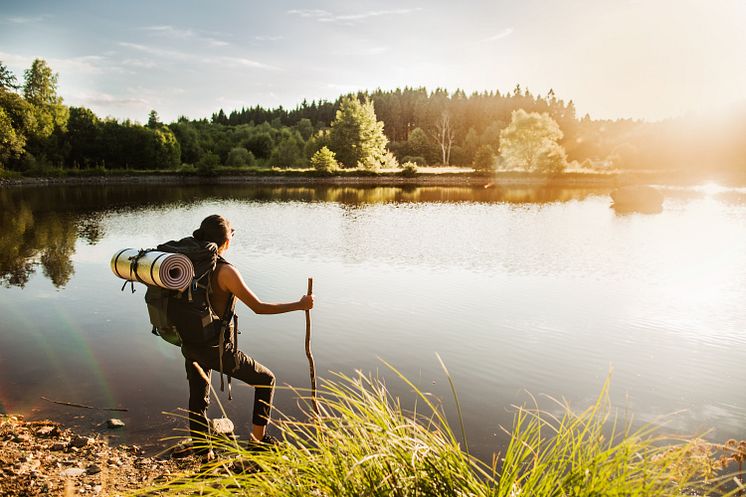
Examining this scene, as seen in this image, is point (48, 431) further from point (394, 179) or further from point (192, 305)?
point (394, 179)

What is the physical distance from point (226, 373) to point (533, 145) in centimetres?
7603

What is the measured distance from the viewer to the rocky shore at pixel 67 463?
517 cm

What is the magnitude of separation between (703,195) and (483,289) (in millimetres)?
49912

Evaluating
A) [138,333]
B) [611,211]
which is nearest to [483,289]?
[138,333]

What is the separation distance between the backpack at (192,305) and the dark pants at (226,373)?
153 mm

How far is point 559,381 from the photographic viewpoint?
9.18 metres

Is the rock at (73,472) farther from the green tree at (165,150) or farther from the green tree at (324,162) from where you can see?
the green tree at (165,150)

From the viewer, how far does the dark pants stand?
533cm

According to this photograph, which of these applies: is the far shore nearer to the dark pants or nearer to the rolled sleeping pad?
the dark pants

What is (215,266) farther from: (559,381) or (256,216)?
(256,216)

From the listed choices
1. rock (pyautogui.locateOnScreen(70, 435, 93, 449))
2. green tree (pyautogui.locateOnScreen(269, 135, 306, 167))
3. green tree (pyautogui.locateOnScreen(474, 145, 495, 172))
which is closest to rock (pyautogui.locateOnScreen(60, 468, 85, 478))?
rock (pyautogui.locateOnScreen(70, 435, 93, 449))

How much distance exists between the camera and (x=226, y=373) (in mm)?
5449

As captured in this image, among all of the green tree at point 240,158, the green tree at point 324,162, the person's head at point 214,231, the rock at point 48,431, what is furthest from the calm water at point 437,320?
the green tree at point 240,158

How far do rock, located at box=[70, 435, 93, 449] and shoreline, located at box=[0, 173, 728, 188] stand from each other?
65.0 meters
